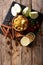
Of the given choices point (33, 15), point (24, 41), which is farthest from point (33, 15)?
point (24, 41)

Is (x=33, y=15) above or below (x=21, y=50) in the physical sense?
above

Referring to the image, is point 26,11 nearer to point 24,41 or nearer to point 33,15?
point 33,15

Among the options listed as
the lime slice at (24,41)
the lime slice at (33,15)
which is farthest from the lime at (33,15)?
the lime slice at (24,41)

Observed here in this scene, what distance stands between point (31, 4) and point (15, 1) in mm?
113

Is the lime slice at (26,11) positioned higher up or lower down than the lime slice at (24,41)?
higher up

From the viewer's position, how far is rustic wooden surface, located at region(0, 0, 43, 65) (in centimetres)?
201

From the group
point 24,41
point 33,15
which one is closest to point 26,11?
point 33,15

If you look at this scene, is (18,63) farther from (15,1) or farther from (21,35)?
(15,1)

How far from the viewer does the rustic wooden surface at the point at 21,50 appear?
2008 mm

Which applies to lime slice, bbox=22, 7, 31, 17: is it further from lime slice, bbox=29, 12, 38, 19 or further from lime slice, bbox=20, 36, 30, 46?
lime slice, bbox=20, 36, 30, 46

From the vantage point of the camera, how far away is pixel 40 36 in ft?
6.57

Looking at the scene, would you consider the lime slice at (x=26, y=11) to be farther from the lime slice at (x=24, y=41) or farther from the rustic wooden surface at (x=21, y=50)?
the lime slice at (x=24, y=41)

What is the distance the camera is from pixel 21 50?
6.63 ft

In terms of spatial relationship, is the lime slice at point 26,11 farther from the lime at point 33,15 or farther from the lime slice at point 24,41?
the lime slice at point 24,41
